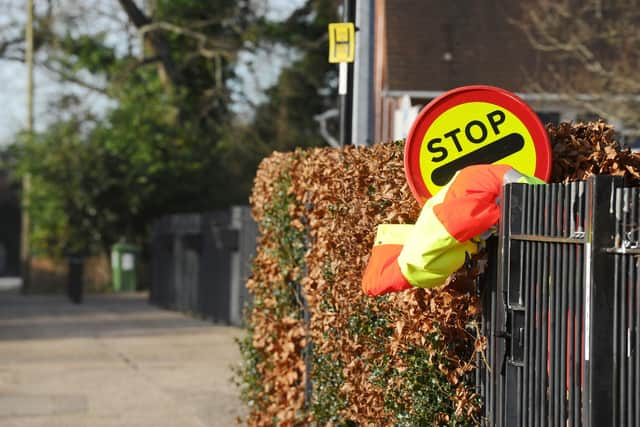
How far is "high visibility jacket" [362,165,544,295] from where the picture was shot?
5477 millimetres

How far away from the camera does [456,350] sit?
6.33 meters

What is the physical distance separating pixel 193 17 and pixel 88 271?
8.44m

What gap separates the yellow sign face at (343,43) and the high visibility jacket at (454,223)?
5.34 meters

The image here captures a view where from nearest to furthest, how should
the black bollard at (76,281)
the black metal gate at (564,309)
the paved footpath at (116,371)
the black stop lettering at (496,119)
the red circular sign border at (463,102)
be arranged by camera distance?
the black metal gate at (564,309) < the red circular sign border at (463,102) < the black stop lettering at (496,119) < the paved footpath at (116,371) < the black bollard at (76,281)

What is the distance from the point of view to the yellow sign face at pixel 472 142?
236 inches

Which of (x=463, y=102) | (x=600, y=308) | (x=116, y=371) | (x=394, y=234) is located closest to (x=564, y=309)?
(x=600, y=308)

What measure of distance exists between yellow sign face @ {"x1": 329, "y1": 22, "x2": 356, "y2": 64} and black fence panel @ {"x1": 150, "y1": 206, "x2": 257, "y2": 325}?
682cm

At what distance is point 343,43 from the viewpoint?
11.0 meters

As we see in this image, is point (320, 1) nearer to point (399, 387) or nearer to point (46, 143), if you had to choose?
point (46, 143)

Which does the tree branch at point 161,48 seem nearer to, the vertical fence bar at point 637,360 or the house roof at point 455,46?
the house roof at point 455,46

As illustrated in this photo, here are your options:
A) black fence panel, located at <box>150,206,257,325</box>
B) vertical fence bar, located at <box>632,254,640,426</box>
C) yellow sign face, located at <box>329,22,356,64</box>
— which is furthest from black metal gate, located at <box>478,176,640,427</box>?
black fence panel, located at <box>150,206,257,325</box>

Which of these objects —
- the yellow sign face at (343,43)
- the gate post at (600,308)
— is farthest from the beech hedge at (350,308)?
the yellow sign face at (343,43)

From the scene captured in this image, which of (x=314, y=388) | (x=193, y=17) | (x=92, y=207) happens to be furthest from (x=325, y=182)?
(x=193, y=17)

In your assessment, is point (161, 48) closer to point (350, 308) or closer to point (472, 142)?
point (350, 308)
